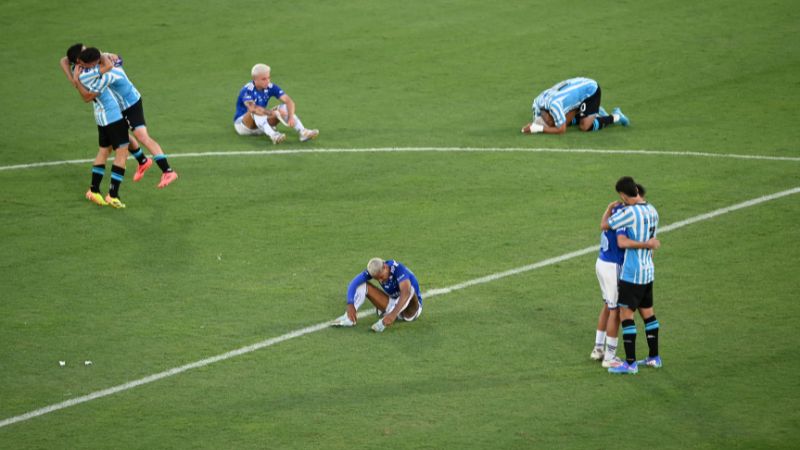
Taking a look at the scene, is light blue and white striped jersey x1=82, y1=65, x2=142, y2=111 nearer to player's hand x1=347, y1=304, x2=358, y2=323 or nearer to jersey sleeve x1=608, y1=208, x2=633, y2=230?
player's hand x1=347, y1=304, x2=358, y2=323

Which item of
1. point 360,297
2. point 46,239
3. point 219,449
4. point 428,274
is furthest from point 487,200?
point 219,449

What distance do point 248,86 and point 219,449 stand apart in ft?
36.6

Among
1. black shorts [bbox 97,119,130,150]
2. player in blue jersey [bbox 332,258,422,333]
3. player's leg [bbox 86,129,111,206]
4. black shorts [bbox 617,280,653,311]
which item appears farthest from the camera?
player's leg [bbox 86,129,111,206]

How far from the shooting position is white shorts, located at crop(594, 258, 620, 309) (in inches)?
536

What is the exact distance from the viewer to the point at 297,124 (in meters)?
21.9

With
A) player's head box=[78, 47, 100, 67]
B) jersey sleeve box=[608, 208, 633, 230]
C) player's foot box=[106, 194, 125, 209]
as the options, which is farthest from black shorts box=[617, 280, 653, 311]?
player's head box=[78, 47, 100, 67]

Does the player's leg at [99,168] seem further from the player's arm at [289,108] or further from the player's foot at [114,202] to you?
the player's arm at [289,108]

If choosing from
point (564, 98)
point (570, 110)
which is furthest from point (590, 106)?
point (564, 98)

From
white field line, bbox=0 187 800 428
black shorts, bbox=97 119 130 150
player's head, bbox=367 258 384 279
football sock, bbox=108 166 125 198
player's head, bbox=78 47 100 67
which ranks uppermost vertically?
player's head, bbox=78 47 100 67

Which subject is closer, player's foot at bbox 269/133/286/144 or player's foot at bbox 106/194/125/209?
player's foot at bbox 106/194/125/209

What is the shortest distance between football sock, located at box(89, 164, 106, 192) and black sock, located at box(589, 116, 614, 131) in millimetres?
8862

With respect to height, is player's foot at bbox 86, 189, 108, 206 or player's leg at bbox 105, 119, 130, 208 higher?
player's leg at bbox 105, 119, 130, 208

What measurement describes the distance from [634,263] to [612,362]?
Result: 1.25 m

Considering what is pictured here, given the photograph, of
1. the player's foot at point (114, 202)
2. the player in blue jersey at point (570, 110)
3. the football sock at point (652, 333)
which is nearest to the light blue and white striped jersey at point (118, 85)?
the player's foot at point (114, 202)
